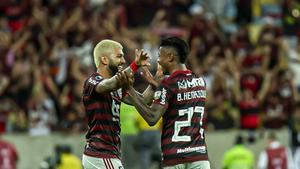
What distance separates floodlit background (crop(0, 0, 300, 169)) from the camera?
2173 cm

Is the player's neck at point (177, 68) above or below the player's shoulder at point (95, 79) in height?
above

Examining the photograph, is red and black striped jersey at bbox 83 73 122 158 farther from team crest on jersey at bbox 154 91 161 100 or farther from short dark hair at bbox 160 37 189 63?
short dark hair at bbox 160 37 189 63

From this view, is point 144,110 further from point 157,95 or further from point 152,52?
point 152,52

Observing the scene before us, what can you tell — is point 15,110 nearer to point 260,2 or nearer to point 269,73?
point 269,73

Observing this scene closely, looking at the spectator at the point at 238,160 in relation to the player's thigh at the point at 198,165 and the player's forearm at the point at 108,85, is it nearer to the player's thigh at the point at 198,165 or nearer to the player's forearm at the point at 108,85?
the player's thigh at the point at 198,165

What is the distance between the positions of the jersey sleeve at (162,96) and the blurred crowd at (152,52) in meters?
8.69

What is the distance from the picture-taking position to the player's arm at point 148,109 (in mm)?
11734

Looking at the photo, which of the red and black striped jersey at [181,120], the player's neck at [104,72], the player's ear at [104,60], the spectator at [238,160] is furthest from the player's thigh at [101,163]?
the spectator at [238,160]

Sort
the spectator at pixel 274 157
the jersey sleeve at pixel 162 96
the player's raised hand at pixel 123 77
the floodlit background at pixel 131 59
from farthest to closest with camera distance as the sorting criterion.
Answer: the floodlit background at pixel 131 59
the spectator at pixel 274 157
the jersey sleeve at pixel 162 96
the player's raised hand at pixel 123 77

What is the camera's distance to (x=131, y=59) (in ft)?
72.1

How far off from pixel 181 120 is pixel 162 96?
1.15 feet

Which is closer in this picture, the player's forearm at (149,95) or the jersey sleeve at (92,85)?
the jersey sleeve at (92,85)

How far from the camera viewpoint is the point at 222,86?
22.5m

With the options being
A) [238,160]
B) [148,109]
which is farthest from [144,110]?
[238,160]
